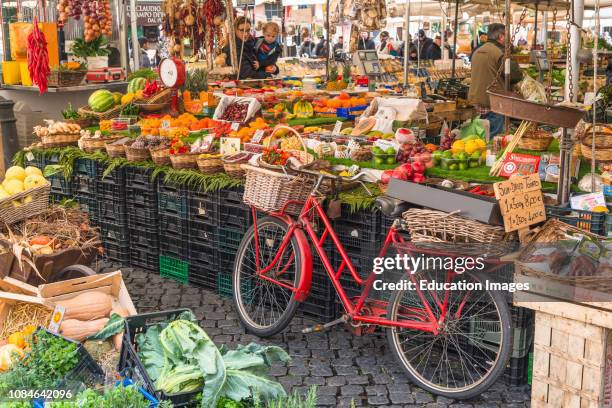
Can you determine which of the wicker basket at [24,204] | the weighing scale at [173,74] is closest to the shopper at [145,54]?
the weighing scale at [173,74]

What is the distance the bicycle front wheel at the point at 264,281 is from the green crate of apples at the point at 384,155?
104 cm

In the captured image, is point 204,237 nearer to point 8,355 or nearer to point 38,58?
point 8,355

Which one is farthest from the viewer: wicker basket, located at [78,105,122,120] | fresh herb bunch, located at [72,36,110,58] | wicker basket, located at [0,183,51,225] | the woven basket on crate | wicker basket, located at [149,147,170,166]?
fresh herb bunch, located at [72,36,110,58]

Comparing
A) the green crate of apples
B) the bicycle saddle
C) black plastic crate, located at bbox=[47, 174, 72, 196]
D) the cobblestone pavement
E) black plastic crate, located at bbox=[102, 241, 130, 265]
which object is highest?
the green crate of apples

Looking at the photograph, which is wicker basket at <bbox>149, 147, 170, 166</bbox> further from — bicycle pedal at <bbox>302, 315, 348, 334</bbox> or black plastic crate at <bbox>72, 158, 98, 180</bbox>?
bicycle pedal at <bbox>302, 315, 348, 334</bbox>

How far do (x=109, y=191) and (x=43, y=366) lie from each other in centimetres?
343

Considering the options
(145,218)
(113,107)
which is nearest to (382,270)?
(145,218)

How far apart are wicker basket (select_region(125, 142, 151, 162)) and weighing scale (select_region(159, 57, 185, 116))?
1.83m

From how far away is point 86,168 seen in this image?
737cm

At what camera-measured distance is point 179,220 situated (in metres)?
6.57

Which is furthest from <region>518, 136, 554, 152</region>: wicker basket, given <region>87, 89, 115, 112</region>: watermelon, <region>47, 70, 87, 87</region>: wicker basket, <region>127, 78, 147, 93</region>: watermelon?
<region>47, 70, 87, 87</region>: wicker basket

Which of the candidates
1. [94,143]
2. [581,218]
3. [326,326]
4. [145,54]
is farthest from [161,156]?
[145,54]

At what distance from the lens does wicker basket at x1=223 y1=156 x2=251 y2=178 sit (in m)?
6.11

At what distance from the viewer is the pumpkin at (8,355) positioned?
398 centimetres
